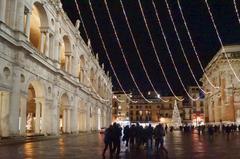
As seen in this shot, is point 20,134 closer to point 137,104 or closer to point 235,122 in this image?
point 235,122

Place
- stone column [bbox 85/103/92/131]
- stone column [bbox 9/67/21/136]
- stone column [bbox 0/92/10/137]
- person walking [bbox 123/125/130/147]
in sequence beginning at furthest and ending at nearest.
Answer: stone column [bbox 85/103/92/131]
stone column [bbox 9/67/21/136]
stone column [bbox 0/92/10/137]
person walking [bbox 123/125/130/147]

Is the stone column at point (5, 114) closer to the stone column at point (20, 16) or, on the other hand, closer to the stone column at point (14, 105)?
the stone column at point (14, 105)

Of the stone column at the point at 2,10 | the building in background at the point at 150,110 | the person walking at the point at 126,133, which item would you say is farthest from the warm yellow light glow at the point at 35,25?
the building in background at the point at 150,110

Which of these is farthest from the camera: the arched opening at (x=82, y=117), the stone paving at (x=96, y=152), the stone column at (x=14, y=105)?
the arched opening at (x=82, y=117)

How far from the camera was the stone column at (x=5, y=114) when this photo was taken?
22.4 meters

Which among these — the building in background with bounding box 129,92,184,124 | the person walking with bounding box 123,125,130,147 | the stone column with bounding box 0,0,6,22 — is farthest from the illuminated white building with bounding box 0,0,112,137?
the building in background with bounding box 129,92,184,124

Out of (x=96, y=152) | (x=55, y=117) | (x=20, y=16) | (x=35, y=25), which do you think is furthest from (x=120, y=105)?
(x=96, y=152)

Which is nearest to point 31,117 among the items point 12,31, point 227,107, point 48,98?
point 48,98

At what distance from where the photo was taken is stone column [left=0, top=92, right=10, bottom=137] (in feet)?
73.4

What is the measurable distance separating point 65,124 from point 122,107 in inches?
3430

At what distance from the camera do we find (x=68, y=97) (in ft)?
129

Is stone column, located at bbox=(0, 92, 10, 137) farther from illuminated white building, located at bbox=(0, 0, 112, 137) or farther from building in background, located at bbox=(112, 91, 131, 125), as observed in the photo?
building in background, located at bbox=(112, 91, 131, 125)

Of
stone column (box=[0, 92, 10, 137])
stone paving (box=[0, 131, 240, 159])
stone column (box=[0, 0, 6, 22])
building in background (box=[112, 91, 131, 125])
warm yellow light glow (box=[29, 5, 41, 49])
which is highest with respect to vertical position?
warm yellow light glow (box=[29, 5, 41, 49])

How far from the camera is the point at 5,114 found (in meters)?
22.5
